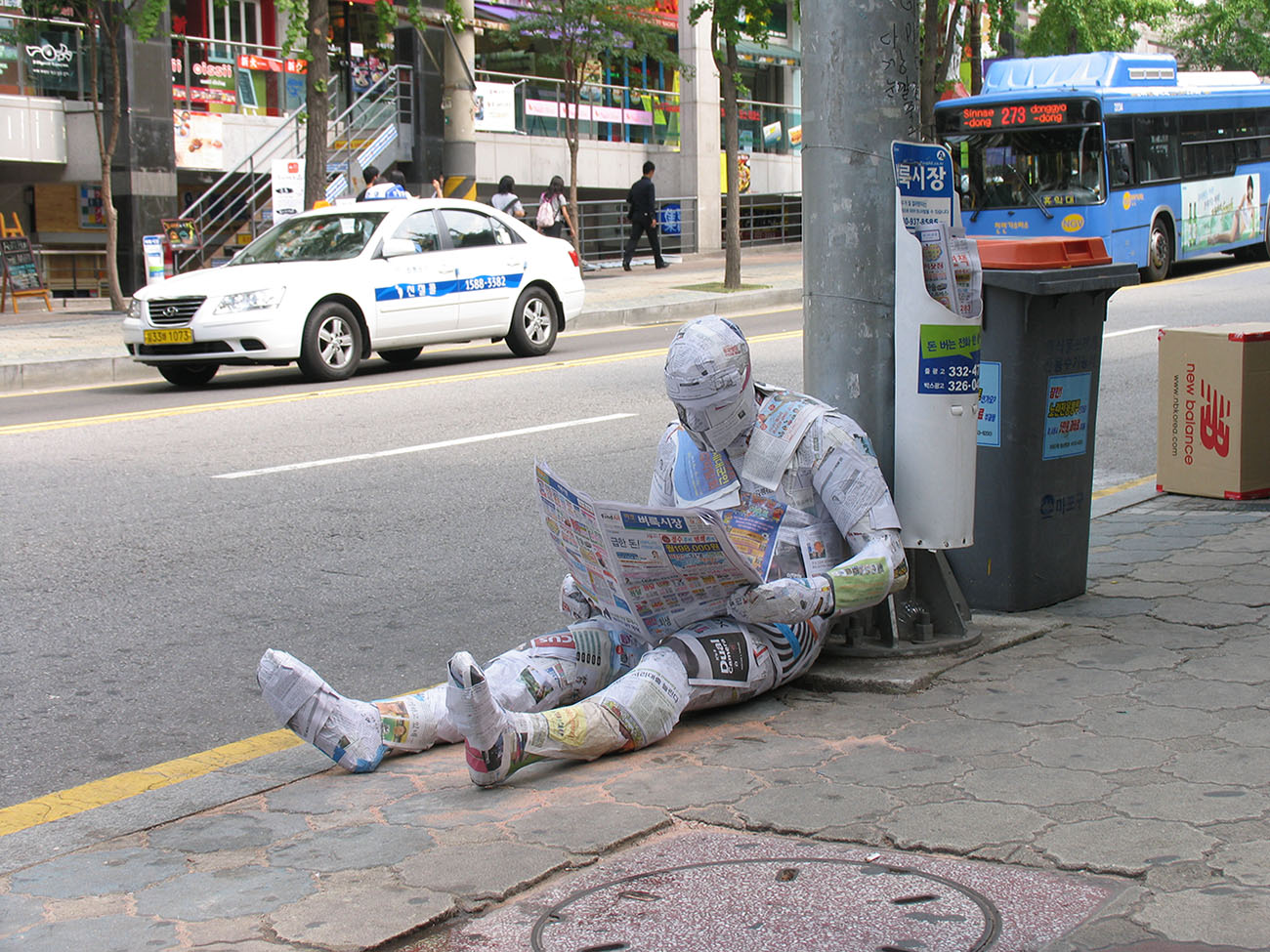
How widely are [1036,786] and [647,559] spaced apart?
1.10 metres

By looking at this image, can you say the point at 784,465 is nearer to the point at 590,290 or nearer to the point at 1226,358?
the point at 1226,358

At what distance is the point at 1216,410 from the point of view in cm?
718

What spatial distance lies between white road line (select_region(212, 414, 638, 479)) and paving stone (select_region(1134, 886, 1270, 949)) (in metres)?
6.50

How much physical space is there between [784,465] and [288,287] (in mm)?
9743

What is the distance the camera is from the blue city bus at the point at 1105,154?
68.2ft

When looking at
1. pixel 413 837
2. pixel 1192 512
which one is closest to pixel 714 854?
pixel 413 837

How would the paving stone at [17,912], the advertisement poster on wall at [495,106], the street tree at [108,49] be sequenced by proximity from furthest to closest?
the advertisement poster on wall at [495,106]
the street tree at [108,49]
the paving stone at [17,912]

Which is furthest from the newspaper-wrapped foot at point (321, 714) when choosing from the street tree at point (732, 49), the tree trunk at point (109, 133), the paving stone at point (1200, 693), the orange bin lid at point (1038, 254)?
the street tree at point (732, 49)

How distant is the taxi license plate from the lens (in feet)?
42.9

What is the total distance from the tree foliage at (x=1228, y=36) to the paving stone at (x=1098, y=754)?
4389cm

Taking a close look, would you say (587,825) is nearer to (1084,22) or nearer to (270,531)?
(270,531)

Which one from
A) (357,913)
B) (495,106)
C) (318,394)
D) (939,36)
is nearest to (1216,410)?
(357,913)

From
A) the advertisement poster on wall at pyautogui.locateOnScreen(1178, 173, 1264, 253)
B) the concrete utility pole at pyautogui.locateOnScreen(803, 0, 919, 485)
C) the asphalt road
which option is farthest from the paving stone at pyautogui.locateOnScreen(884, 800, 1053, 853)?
the advertisement poster on wall at pyautogui.locateOnScreen(1178, 173, 1264, 253)

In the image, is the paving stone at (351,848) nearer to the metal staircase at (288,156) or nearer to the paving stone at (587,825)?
the paving stone at (587,825)
